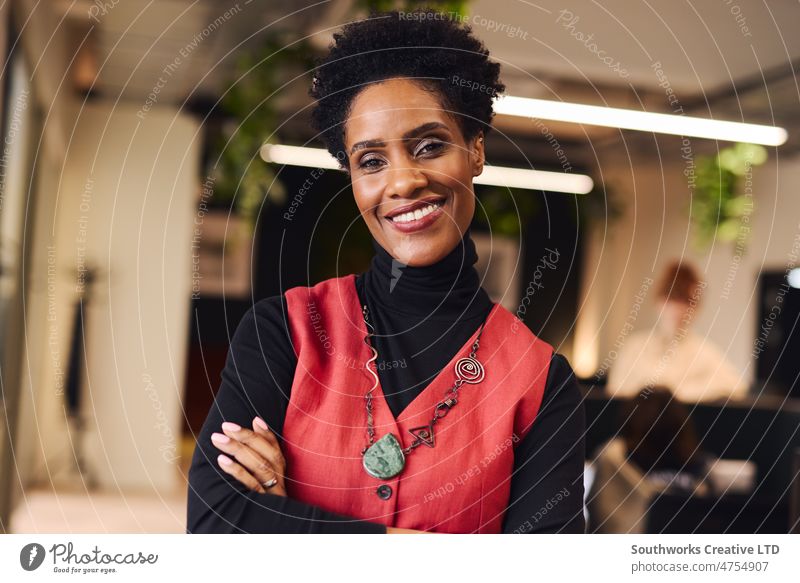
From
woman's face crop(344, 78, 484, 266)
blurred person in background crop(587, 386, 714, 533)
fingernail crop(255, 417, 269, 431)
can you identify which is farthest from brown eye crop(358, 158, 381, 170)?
blurred person in background crop(587, 386, 714, 533)

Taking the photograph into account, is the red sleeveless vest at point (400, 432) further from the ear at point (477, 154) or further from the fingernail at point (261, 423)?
A: the ear at point (477, 154)

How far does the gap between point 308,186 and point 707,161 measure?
0.88 meters

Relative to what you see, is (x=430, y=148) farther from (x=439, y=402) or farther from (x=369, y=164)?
(x=439, y=402)

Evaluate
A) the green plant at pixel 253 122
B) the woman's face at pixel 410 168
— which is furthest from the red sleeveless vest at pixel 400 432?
the green plant at pixel 253 122

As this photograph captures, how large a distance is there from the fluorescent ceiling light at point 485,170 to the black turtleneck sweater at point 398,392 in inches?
7.0

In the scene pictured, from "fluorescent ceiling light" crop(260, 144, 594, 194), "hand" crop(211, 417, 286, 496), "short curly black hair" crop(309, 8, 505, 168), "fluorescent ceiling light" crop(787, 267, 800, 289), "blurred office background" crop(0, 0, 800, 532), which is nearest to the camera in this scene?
"hand" crop(211, 417, 286, 496)

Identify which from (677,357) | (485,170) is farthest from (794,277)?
(485,170)

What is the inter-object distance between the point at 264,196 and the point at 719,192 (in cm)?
93

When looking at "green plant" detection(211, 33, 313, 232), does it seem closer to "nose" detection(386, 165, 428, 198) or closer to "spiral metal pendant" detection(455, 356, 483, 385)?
"nose" detection(386, 165, 428, 198)

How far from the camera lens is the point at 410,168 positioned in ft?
3.39

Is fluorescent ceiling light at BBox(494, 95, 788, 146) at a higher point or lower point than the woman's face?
higher

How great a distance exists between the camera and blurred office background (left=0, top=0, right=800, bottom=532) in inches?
51.7
